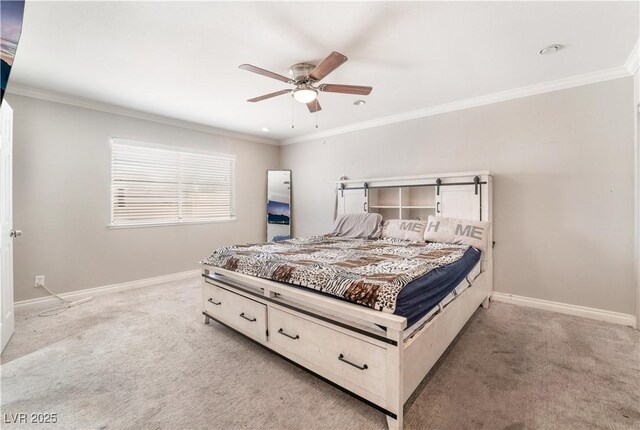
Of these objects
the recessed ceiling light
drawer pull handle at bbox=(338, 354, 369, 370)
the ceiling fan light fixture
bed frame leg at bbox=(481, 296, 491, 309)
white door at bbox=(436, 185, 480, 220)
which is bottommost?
bed frame leg at bbox=(481, 296, 491, 309)

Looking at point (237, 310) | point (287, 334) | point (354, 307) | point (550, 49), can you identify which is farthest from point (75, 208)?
point (550, 49)

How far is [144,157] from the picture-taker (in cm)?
410

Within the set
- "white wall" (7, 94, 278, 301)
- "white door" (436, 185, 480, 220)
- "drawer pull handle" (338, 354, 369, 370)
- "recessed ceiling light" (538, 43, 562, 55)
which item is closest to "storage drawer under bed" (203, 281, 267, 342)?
"drawer pull handle" (338, 354, 369, 370)

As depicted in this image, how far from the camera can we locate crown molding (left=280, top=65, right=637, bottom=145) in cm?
276

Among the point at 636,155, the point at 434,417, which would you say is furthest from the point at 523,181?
the point at 434,417

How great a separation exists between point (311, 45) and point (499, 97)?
2.45m

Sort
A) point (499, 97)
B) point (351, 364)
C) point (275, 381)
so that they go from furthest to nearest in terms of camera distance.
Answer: point (499, 97)
point (275, 381)
point (351, 364)

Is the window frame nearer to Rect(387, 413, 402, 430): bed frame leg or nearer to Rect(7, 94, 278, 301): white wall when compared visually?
Rect(7, 94, 278, 301): white wall

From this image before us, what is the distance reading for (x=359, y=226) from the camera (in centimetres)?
388

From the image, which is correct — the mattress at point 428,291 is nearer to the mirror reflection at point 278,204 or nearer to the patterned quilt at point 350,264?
the patterned quilt at point 350,264

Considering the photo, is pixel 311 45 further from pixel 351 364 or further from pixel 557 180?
pixel 557 180

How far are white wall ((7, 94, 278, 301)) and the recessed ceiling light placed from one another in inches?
181

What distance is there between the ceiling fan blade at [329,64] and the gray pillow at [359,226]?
2.08 m

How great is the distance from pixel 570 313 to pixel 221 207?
5.08m
